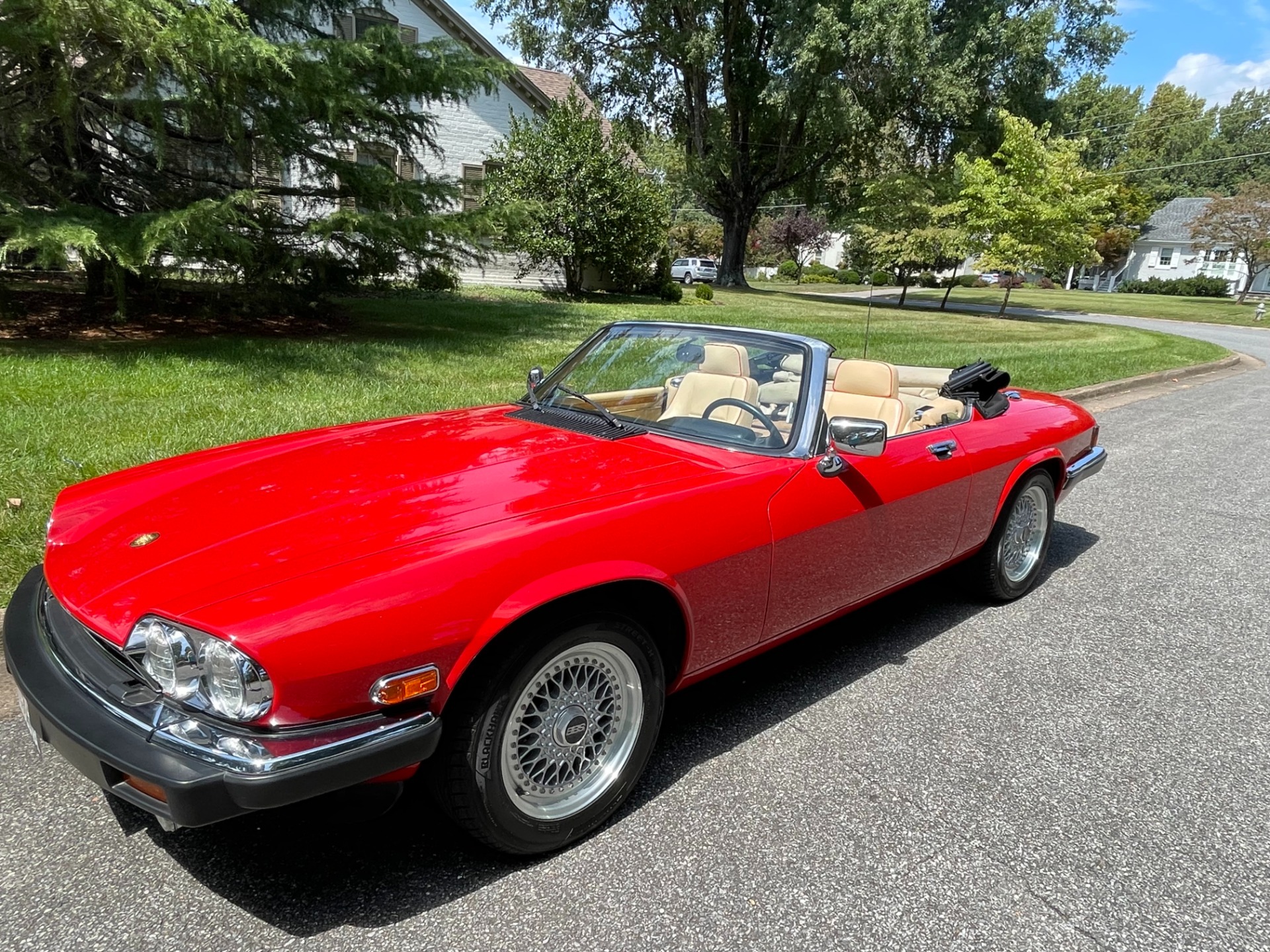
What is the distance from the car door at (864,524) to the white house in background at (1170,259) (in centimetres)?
6526

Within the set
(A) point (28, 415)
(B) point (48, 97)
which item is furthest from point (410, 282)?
(A) point (28, 415)

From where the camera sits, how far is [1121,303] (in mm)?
39969

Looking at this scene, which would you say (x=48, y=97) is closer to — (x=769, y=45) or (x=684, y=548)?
(x=684, y=548)

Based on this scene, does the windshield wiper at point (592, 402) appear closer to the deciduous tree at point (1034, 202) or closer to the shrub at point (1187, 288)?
the deciduous tree at point (1034, 202)

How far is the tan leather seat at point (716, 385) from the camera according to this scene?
334cm

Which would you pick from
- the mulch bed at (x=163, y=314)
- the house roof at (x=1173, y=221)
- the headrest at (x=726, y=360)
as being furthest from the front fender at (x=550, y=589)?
the house roof at (x=1173, y=221)

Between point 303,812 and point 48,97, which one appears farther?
point 48,97

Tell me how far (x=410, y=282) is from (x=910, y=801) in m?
11.4

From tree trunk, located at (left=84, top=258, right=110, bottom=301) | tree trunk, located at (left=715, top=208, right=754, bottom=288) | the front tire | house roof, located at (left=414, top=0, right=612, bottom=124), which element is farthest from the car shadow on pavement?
tree trunk, located at (left=715, top=208, right=754, bottom=288)

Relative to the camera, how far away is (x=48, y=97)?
8.46m

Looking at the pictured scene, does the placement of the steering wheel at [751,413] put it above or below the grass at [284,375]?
above

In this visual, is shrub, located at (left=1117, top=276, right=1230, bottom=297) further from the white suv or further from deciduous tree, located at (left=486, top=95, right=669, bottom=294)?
deciduous tree, located at (left=486, top=95, right=669, bottom=294)

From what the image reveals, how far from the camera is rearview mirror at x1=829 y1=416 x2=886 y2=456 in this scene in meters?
2.92

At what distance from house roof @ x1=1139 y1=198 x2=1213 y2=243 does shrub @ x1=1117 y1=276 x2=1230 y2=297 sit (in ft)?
23.3
